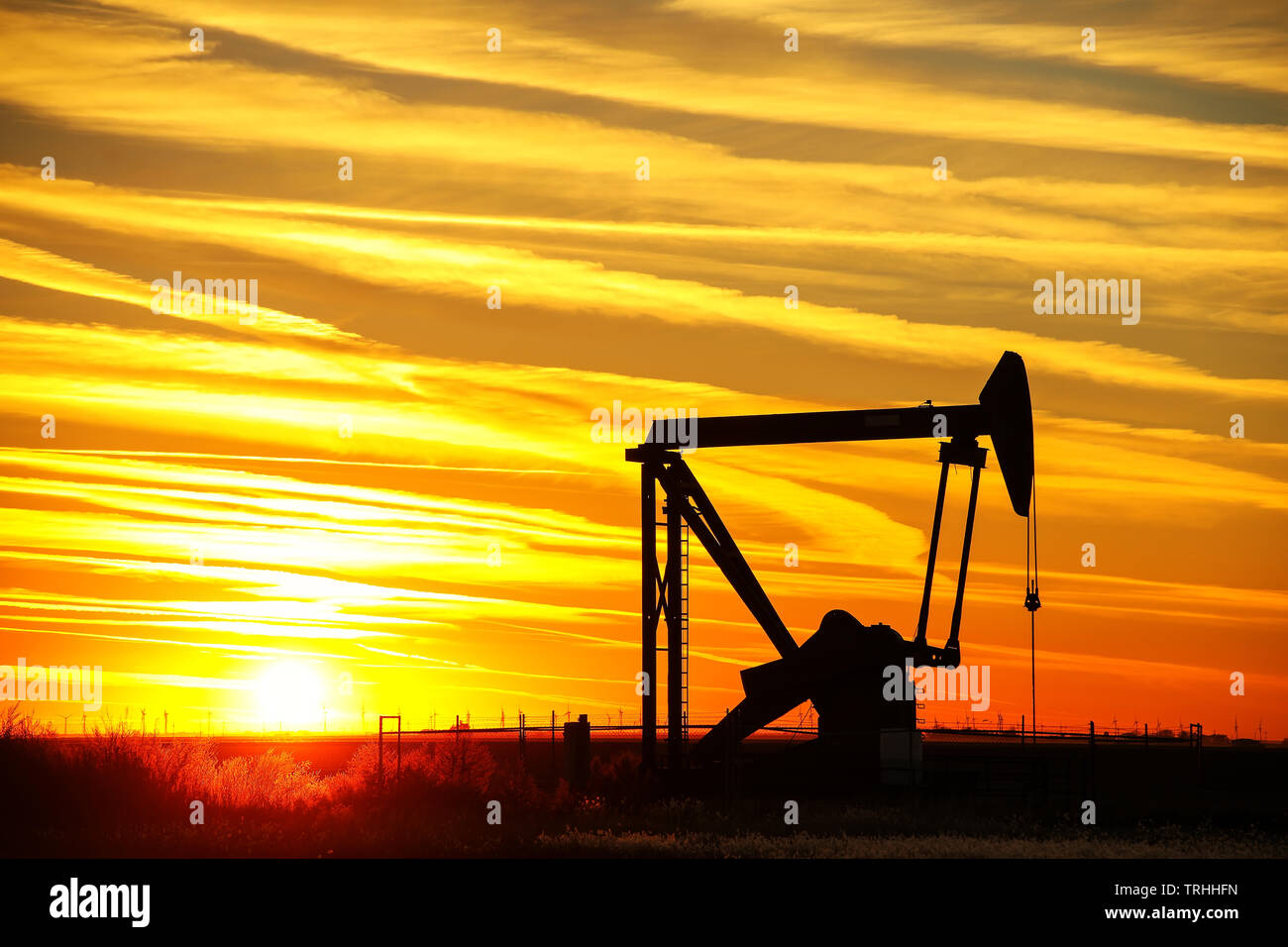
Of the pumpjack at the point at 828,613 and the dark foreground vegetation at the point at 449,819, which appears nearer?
the dark foreground vegetation at the point at 449,819

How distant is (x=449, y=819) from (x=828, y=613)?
308 inches

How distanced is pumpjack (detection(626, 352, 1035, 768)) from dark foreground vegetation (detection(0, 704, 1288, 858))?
1.44m

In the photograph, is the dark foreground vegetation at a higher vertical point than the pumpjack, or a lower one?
lower

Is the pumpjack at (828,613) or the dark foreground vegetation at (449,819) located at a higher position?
the pumpjack at (828,613)

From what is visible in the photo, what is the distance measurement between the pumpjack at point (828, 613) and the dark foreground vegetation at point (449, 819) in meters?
1.44

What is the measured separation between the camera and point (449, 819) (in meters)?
21.2

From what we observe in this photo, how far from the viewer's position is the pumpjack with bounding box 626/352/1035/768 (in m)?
24.3

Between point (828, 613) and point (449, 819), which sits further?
point (828, 613)

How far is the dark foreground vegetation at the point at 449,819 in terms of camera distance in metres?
17.8

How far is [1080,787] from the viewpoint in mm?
27438

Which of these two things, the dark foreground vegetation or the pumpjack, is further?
the pumpjack
